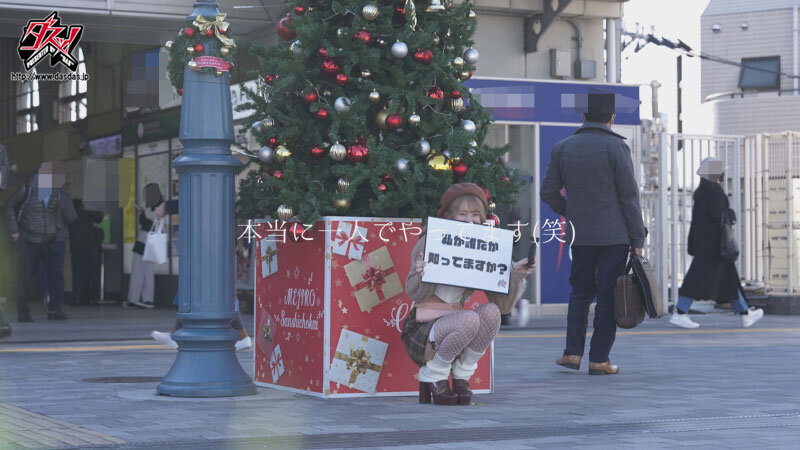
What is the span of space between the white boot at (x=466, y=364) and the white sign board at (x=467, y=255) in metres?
0.36

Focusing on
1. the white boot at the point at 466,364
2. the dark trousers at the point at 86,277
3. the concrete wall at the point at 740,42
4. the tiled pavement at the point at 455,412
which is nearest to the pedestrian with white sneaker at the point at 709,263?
the tiled pavement at the point at 455,412

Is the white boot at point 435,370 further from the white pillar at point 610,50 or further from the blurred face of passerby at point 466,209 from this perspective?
the white pillar at point 610,50

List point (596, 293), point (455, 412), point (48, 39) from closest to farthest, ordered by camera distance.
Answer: point (455, 412), point (596, 293), point (48, 39)

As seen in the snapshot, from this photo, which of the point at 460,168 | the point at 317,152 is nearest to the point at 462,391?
the point at 460,168

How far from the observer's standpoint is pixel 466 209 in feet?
24.5

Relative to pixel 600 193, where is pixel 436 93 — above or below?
above

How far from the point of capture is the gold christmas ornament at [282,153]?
306 inches

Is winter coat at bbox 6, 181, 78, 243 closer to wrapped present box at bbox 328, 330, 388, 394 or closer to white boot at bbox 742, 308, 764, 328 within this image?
white boot at bbox 742, 308, 764, 328

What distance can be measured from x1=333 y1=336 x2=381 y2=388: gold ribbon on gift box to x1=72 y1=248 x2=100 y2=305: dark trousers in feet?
49.5

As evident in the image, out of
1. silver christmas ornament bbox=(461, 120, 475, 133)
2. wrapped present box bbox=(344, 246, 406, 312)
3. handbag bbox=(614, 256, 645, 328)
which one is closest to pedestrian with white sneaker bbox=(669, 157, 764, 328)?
handbag bbox=(614, 256, 645, 328)

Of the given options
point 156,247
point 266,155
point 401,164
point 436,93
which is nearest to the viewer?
point 401,164

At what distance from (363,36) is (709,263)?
340 inches

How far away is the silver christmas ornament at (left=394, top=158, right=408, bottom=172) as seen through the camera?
7.72 meters

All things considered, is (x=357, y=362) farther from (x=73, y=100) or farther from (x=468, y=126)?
(x=73, y=100)
